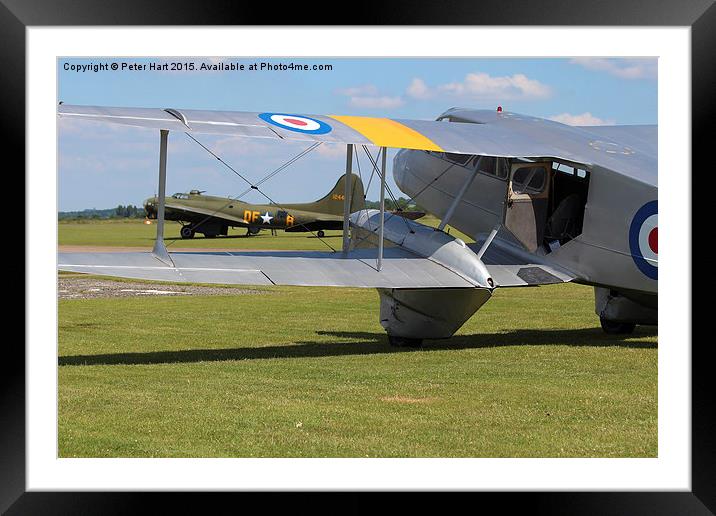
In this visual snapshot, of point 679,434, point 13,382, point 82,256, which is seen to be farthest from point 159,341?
point 679,434

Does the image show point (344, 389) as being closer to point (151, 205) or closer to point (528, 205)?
point (528, 205)

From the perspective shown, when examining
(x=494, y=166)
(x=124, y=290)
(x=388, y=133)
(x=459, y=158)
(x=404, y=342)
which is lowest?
(x=124, y=290)

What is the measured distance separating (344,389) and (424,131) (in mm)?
4258

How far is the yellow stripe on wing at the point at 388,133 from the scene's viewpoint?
13.0 meters

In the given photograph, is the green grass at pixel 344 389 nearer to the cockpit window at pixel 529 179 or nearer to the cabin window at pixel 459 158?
the cockpit window at pixel 529 179

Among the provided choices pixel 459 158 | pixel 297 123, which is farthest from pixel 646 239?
pixel 297 123

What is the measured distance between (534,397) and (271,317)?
30.3ft

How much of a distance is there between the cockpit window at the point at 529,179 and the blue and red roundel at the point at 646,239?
6.80 ft

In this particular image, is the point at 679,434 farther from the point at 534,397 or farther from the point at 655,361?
the point at 655,361

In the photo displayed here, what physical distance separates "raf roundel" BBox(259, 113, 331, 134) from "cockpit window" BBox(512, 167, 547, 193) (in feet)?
12.2

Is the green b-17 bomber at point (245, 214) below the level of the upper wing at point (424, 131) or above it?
below

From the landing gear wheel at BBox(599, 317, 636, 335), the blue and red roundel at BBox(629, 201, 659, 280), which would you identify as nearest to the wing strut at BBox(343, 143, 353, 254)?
the blue and red roundel at BBox(629, 201, 659, 280)

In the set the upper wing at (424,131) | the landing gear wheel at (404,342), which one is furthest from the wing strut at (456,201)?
the landing gear wheel at (404,342)

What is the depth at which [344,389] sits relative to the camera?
11555mm
